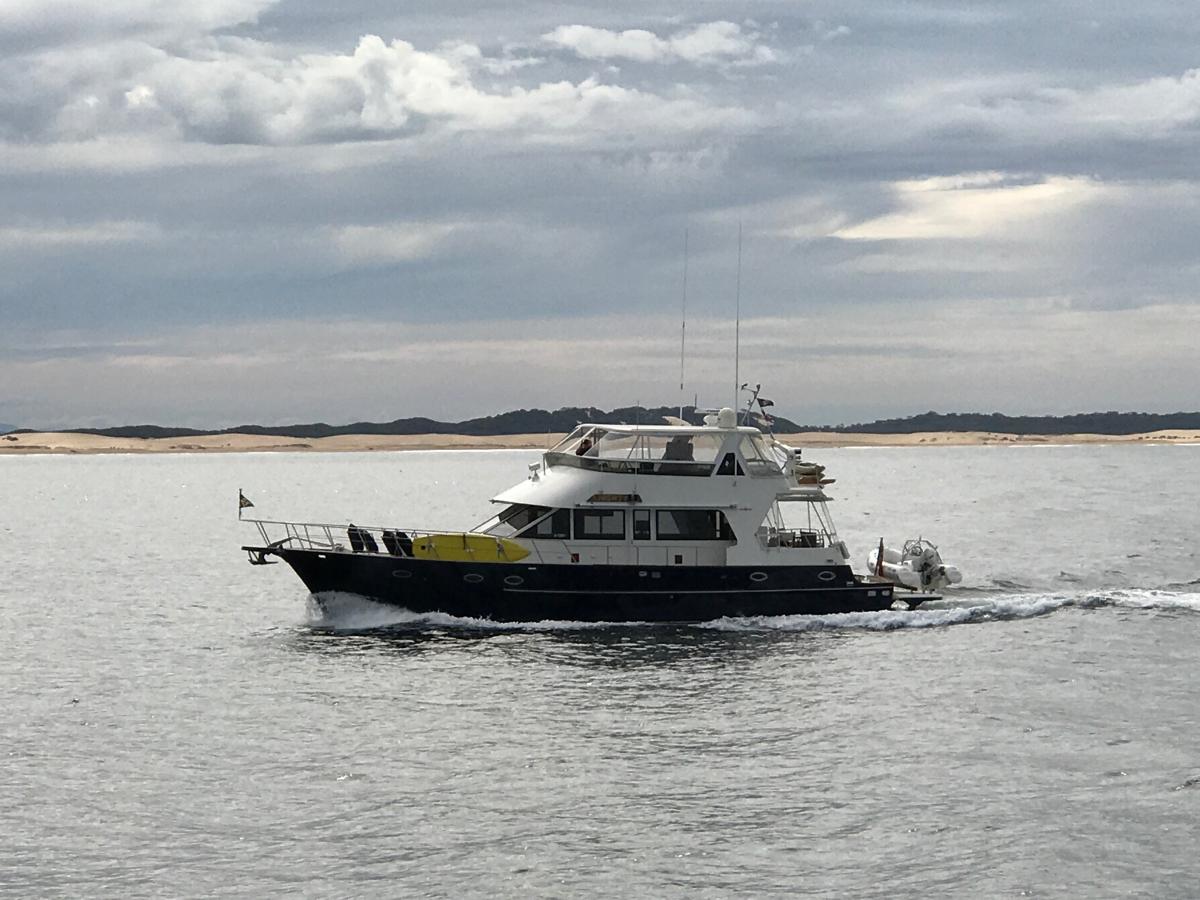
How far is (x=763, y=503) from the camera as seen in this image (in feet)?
114

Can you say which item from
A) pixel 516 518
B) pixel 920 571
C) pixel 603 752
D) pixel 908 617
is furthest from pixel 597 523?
pixel 603 752

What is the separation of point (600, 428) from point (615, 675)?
800cm

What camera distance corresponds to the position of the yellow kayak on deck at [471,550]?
1334 inches

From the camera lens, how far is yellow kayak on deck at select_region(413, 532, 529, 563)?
33.9m

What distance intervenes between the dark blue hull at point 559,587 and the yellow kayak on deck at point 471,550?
169 mm

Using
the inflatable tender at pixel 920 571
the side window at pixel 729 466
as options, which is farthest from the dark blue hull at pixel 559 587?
the inflatable tender at pixel 920 571

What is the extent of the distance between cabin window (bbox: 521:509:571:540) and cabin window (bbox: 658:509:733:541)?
2296 mm

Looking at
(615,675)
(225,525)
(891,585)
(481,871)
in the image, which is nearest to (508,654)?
(615,675)

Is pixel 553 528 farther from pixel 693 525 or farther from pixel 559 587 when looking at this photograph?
pixel 693 525

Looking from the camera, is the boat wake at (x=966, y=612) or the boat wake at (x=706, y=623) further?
the boat wake at (x=966, y=612)

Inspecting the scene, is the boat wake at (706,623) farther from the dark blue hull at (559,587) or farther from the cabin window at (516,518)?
the cabin window at (516,518)

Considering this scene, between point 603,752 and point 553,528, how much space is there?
10914 millimetres

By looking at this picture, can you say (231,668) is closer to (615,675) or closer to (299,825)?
(615,675)

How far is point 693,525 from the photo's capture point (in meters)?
34.8
